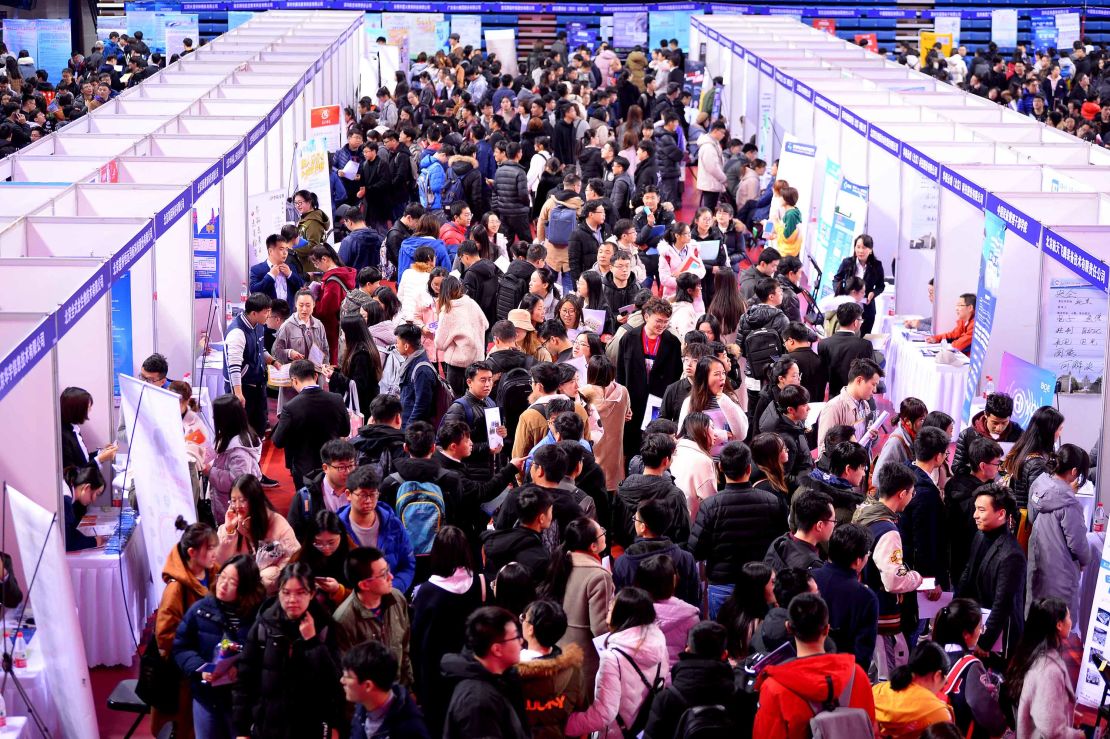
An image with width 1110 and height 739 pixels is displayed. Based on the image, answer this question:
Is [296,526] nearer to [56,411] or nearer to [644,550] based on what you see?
[56,411]

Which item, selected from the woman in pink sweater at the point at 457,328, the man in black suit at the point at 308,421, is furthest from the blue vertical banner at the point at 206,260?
the man in black suit at the point at 308,421

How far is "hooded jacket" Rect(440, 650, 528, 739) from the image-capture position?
4.62m

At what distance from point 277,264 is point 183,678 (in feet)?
17.9

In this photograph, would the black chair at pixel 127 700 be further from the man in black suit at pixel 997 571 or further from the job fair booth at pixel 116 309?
the man in black suit at pixel 997 571

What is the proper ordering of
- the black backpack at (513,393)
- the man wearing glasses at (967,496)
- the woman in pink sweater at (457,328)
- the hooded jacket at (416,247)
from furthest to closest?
the hooded jacket at (416,247) < the woman in pink sweater at (457,328) < the black backpack at (513,393) < the man wearing glasses at (967,496)

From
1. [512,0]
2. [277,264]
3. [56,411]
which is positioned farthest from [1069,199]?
[512,0]

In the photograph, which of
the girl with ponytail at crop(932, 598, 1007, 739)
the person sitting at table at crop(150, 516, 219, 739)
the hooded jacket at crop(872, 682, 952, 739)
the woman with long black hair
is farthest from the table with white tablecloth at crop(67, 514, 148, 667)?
the woman with long black hair

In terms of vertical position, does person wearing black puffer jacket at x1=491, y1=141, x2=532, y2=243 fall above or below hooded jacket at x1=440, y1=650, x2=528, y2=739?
above

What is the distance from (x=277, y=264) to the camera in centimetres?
1072

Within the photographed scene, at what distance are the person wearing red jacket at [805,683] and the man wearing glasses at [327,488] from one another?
2229mm

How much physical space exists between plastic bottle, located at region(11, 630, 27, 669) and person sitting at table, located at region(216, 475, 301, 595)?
2.68 feet

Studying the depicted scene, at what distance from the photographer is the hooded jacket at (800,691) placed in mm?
4824

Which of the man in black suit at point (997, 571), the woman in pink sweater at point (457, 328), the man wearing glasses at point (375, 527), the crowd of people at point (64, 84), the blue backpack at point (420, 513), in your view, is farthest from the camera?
the crowd of people at point (64, 84)

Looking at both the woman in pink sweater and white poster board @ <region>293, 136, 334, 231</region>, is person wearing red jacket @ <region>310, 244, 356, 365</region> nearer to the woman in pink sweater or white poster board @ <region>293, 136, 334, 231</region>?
the woman in pink sweater
